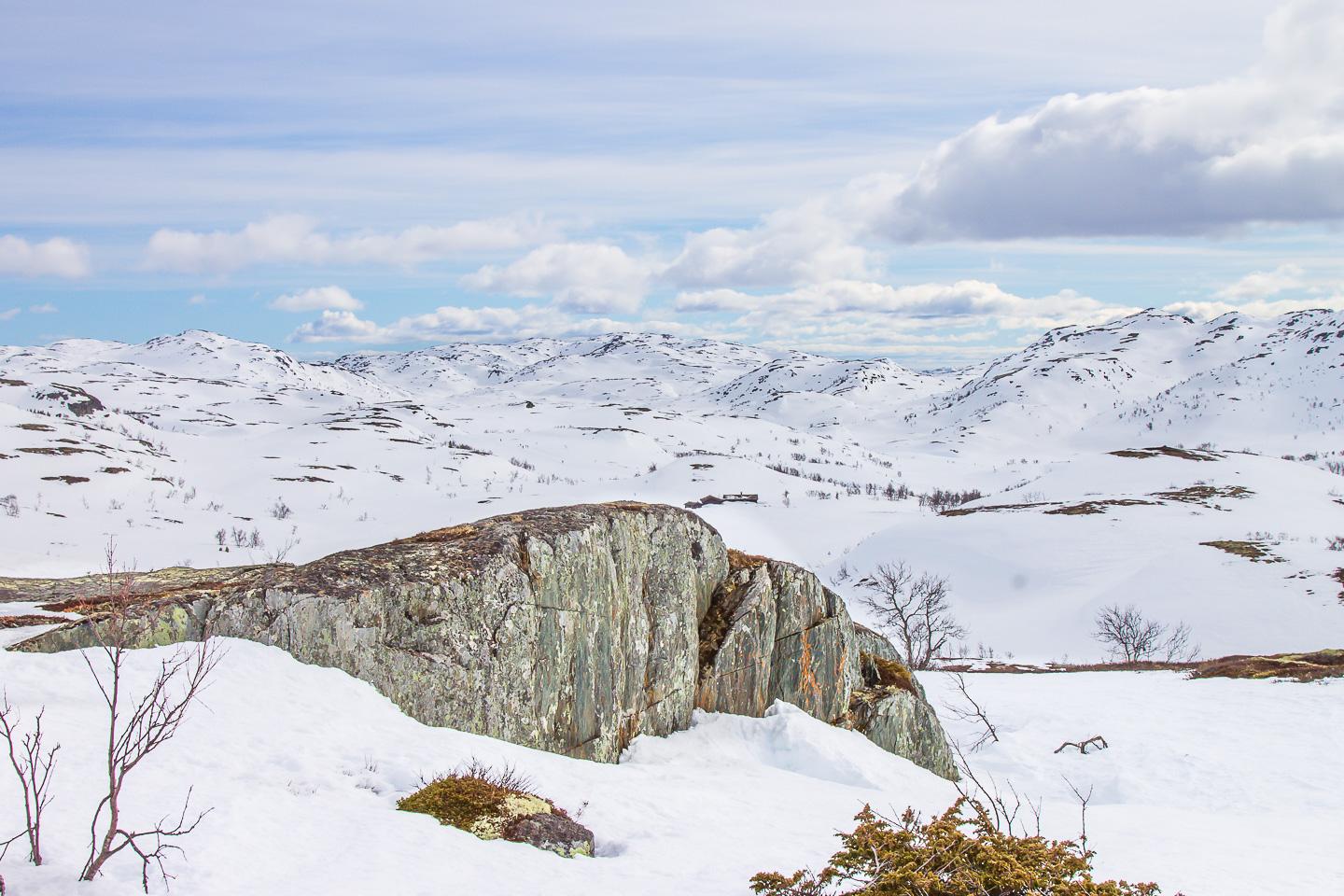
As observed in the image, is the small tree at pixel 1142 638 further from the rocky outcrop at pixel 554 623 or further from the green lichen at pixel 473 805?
the green lichen at pixel 473 805

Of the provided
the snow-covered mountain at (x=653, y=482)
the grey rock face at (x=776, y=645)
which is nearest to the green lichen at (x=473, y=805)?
the grey rock face at (x=776, y=645)

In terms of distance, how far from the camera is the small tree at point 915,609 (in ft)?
140

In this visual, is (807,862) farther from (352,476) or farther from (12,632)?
(352,476)

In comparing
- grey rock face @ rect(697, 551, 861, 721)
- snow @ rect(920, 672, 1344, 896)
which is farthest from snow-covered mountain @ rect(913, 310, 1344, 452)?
grey rock face @ rect(697, 551, 861, 721)

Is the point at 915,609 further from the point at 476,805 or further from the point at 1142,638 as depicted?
the point at 476,805

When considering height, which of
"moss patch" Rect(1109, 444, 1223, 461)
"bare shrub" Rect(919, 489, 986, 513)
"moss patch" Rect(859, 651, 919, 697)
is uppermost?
"moss patch" Rect(859, 651, 919, 697)

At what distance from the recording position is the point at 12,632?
34.9 ft

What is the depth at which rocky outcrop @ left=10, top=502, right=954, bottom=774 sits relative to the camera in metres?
11.0

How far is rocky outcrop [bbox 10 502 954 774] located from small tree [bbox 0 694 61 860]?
2760 mm

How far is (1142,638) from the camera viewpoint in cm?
4156

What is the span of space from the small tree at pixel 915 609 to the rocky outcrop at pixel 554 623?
80.9ft

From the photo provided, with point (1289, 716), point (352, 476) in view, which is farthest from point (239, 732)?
point (352, 476)

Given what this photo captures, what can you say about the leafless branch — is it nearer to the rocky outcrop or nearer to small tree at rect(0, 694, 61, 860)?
the rocky outcrop

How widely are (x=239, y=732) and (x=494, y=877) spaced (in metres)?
3.64
